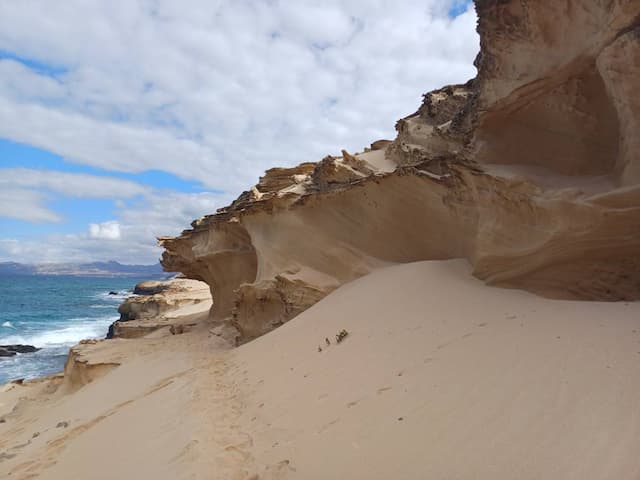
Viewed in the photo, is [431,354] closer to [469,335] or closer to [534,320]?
[469,335]

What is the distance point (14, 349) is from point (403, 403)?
2316cm

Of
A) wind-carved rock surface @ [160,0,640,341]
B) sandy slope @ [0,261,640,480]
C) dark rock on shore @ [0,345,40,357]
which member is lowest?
dark rock on shore @ [0,345,40,357]

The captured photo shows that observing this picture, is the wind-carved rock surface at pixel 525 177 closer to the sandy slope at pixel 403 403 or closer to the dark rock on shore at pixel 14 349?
the sandy slope at pixel 403 403

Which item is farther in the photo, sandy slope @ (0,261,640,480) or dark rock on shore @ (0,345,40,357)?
dark rock on shore @ (0,345,40,357)

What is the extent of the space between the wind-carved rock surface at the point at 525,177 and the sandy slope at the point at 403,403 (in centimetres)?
62

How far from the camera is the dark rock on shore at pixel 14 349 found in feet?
66.6

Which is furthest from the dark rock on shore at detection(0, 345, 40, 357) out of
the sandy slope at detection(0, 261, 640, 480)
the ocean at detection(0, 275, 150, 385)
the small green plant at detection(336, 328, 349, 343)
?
the small green plant at detection(336, 328, 349, 343)

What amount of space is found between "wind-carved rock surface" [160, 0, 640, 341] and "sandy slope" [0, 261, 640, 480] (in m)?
0.62

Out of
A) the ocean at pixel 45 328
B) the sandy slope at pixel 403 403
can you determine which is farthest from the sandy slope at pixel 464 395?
the ocean at pixel 45 328

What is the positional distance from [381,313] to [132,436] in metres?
2.95

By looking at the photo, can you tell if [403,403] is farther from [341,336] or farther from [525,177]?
[525,177]

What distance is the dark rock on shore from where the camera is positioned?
20.3 metres

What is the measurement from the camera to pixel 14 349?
21.1 meters

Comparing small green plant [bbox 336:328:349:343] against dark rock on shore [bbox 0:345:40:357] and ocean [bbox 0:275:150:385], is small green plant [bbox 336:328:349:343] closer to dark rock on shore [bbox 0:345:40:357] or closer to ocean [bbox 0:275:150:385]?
ocean [bbox 0:275:150:385]
